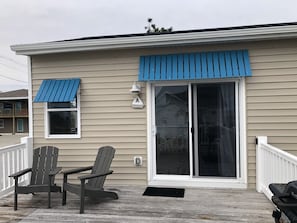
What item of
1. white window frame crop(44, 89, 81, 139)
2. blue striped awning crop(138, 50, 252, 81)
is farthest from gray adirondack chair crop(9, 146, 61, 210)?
blue striped awning crop(138, 50, 252, 81)

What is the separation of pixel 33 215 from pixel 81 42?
2.73 meters

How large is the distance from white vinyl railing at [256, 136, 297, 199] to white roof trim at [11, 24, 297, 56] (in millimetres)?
1627

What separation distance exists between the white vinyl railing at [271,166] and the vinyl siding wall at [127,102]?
0.15 m

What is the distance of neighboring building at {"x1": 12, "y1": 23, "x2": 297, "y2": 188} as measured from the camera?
13.6ft

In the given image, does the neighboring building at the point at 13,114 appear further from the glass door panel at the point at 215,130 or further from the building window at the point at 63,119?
the glass door panel at the point at 215,130

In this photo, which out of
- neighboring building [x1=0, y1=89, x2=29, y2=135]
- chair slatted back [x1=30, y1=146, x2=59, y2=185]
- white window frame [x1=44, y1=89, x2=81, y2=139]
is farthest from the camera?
neighboring building [x1=0, y1=89, x2=29, y2=135]

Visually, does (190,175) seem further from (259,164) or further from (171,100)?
(171,100)

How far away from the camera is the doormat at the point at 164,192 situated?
13.1 ft

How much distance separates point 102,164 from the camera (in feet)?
12.7

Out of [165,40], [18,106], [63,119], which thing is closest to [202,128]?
[165,40]

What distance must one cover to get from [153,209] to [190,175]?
1202mm

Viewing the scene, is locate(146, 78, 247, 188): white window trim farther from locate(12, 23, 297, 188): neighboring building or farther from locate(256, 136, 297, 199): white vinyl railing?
locate(256, 136, 297, 199): white vinyl railing

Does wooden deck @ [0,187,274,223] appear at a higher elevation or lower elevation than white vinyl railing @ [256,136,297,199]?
lower

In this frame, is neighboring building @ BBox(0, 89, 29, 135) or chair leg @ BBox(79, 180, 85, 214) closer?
chair leg @ BBox(79, 180, 85, 214)
